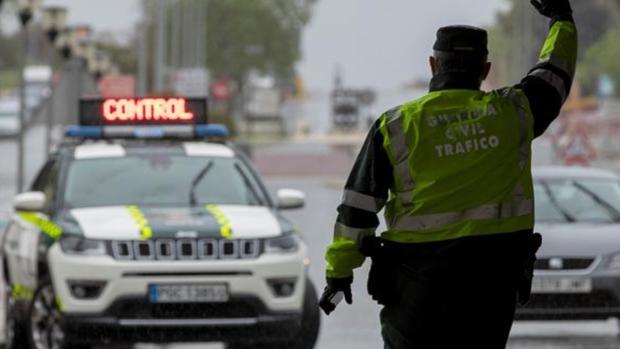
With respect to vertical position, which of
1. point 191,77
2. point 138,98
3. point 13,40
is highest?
point 138,98

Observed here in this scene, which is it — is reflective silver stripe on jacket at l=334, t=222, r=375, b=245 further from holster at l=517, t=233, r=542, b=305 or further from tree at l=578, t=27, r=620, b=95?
tree at l=578, t=27, r=620, b=95

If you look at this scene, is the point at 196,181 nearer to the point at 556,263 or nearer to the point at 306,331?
the point at 306,331

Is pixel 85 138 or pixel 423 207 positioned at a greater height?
pixel 423 207

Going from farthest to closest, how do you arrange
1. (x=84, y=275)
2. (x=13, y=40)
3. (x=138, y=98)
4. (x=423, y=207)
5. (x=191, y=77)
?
(x=13, y=40) → (x=191, y=77) → (x=138, y=98) → (x=84, y=275) → (x=423, y=207)

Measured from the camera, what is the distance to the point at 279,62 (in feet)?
399

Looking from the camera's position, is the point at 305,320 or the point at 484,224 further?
the point at 305,320

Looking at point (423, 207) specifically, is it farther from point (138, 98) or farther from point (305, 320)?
point (138, 98)

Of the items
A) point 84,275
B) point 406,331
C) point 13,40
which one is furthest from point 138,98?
point 13,40

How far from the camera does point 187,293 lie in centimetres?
1294

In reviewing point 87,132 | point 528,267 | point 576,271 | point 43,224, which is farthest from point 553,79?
point 576,271

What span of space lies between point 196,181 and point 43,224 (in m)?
1.09

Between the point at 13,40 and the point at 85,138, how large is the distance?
515 feet

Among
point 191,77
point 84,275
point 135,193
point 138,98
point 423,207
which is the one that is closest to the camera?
point 423,207

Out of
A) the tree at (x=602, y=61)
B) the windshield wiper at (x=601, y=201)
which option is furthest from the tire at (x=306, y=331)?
the tree at (x=602, y=61)
